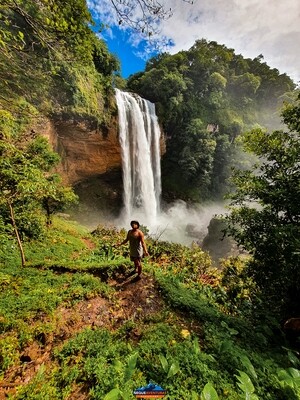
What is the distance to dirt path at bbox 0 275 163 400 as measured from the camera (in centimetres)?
305

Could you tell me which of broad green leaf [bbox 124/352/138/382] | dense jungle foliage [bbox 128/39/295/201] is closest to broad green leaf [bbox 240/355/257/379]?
broad green leaf [bbox 124/352/138/382]

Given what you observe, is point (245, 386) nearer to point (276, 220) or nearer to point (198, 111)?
point (276, 220)

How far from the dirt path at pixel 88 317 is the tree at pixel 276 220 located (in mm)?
2389

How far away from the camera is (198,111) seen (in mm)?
26703

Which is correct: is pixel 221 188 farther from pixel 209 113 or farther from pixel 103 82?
pixel 103 82

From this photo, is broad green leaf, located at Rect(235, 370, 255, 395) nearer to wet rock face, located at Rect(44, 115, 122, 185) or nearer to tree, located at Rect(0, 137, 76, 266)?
tree, located at Rect(0, 137, 76, 266)

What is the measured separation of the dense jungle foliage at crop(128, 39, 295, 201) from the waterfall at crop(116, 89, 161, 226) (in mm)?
2652

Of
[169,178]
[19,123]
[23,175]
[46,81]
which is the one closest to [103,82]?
[46,81]

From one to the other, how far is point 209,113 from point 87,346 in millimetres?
28971

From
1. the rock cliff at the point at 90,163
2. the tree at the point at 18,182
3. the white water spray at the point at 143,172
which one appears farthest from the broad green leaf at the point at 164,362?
the white water spray at the point at 143,172

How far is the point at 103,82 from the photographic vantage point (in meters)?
17.1

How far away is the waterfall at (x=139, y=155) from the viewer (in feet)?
62.2

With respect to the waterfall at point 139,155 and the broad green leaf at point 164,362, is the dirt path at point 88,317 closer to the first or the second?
the broad green leaf at point 164,362

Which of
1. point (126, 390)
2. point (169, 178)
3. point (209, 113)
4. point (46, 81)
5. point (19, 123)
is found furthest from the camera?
point (209, 113)
